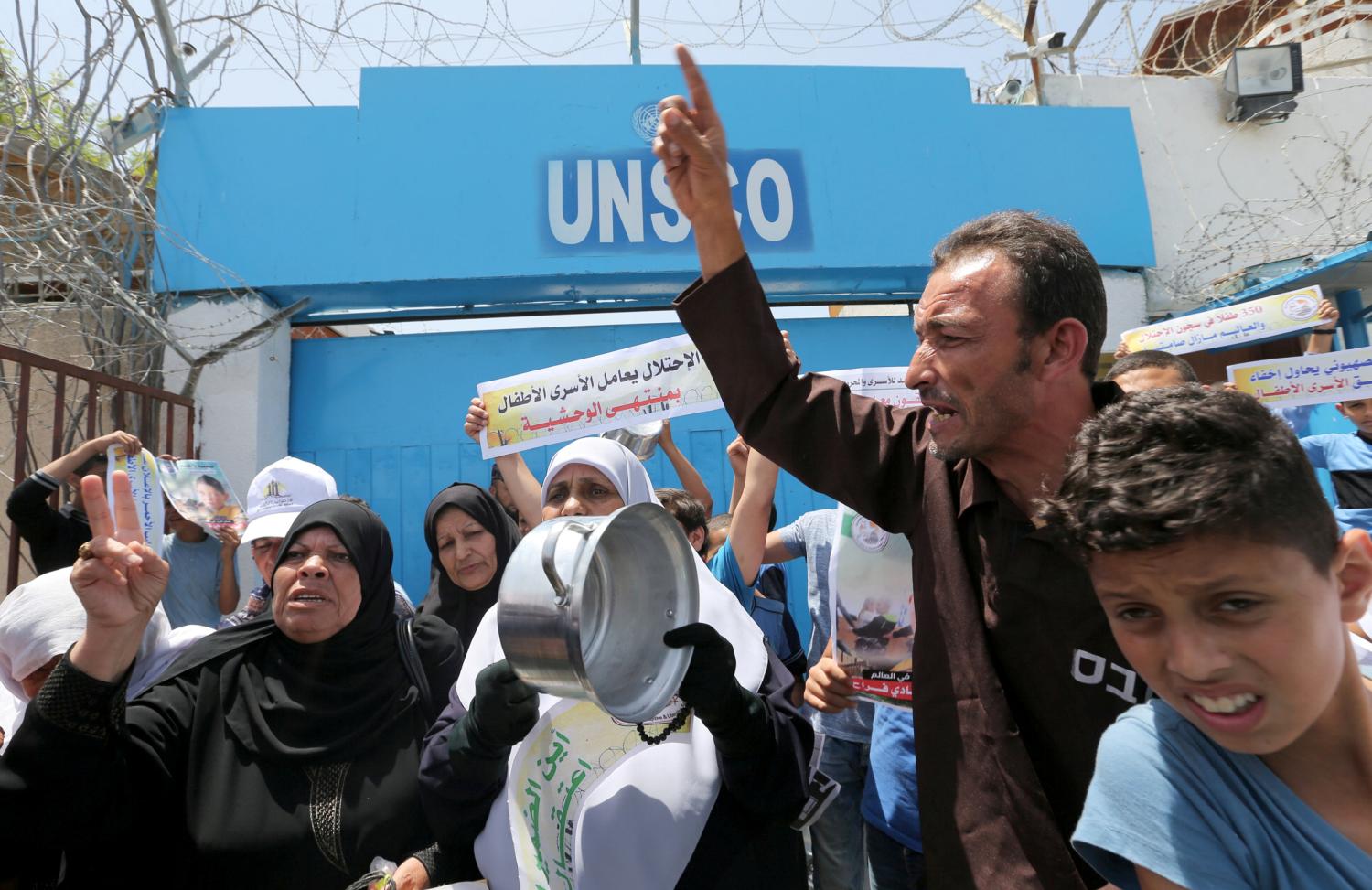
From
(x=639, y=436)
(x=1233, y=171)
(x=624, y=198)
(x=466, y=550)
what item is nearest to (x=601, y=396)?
(x=639, y=436)

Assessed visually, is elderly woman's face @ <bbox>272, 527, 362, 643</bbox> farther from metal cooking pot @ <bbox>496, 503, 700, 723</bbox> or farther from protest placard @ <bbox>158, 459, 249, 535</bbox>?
protest placard @ <bbox>158, 459, 249, 535</bbox>

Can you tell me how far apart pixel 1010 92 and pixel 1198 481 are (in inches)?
250

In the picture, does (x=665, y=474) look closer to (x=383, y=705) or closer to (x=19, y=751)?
(x=383, y=705)

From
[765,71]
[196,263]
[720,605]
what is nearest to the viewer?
[720,605]

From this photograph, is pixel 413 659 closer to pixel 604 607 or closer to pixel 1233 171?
pixel 604 607

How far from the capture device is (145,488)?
3.34m

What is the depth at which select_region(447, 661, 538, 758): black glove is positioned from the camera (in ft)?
5.03

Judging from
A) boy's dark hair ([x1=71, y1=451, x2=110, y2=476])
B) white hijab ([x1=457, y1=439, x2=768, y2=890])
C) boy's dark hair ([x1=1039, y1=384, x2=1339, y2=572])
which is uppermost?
boy's dark hair ([x1=71, y1=451, x2=110, y2=476])

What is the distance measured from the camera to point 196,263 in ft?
17.5

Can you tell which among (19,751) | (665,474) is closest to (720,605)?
(19,751)

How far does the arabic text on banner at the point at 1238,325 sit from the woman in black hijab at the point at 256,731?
330 cm

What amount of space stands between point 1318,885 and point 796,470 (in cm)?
86

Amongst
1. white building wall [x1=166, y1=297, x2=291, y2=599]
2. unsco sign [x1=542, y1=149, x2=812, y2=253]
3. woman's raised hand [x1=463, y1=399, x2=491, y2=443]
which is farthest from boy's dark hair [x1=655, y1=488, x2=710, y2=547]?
white building wall [x1=166, y1=297, x2=291, y2=599]

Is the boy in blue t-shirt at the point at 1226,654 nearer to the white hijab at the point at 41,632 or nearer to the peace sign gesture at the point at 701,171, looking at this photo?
the peace sign gesture at the point at 701,171
